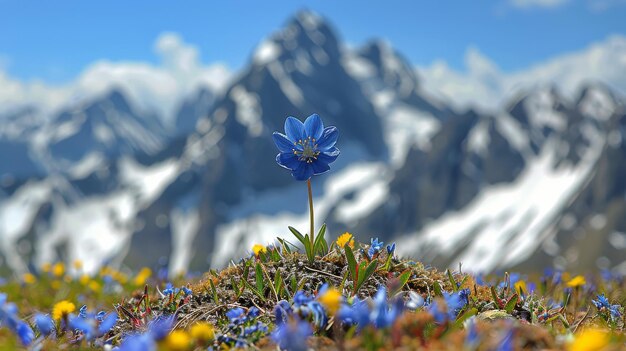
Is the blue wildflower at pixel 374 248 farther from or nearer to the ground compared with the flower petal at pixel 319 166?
nearer to the ground

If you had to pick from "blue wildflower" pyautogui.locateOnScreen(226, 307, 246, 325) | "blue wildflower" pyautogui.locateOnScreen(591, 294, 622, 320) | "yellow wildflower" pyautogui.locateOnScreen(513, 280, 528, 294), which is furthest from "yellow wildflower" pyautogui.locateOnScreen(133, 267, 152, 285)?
"blue wildflower" pyautogui.locateOnScreen(591, 294, 622, 320)

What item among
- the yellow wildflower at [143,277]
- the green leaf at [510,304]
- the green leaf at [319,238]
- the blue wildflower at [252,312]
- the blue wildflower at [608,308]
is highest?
the yellow wildflower at [143,277]

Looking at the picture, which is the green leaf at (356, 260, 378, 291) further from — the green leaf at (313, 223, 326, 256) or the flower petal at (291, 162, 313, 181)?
the flower petal at (291, 162, 313, 181)

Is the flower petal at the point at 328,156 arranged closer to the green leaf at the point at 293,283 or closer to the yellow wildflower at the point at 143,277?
the green leaf at the point at 293,283

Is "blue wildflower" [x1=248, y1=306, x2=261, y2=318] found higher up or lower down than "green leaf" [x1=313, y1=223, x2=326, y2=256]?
lower down

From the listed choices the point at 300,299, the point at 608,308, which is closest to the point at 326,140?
the point at 300,299

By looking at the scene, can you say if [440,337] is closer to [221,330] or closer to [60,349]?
[221,330]

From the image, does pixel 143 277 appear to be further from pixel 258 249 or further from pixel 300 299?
pixel 300 299

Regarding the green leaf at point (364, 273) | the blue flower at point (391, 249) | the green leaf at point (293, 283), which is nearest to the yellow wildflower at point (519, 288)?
the blue flower at point (391, 249)
